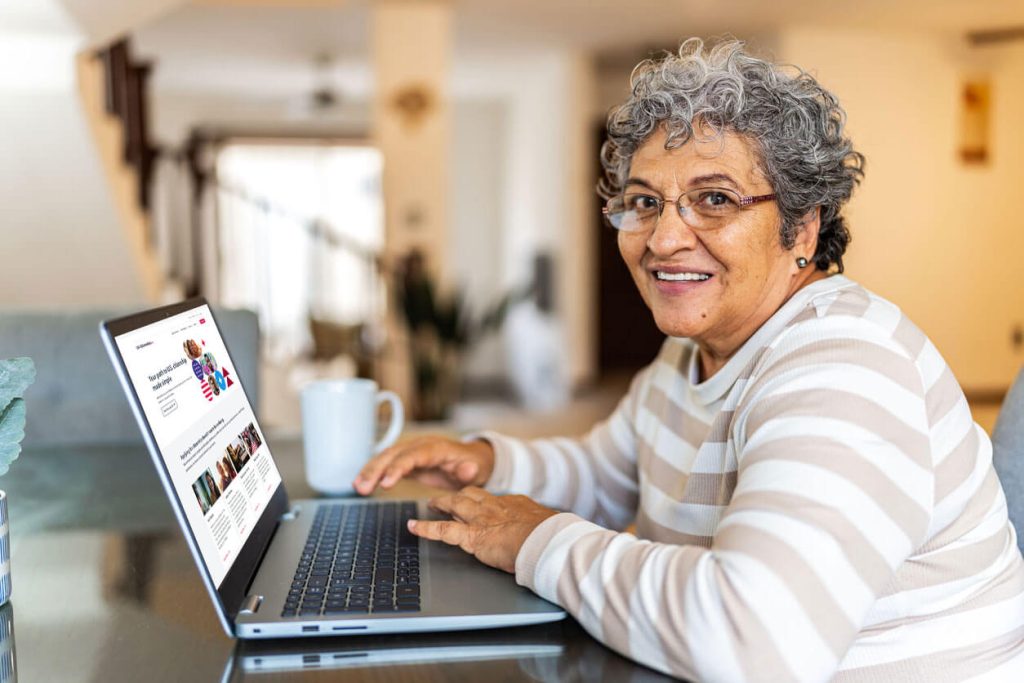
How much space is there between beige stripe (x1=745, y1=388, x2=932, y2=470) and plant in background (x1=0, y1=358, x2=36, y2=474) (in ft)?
2.15

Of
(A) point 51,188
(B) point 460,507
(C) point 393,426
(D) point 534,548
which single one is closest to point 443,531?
(B) point 460,507

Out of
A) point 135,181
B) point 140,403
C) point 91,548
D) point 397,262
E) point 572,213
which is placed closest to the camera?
point 140,403

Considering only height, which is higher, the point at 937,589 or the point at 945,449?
the point at 945,449

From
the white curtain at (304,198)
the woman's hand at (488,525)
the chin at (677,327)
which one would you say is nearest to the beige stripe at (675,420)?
the chin at (677,327)

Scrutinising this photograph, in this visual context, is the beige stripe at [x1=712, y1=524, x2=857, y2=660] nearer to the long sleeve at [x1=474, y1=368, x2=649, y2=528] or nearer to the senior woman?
the senior woman

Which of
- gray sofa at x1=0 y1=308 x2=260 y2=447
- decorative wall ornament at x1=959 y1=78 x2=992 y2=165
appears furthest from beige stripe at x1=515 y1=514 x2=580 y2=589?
decorative wall ornament at x1=959 y1=78 x2=992 y2=165

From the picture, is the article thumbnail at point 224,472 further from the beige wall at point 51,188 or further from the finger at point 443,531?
the beige wall at point 51,188

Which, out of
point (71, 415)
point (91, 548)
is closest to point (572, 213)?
point (71, 415)

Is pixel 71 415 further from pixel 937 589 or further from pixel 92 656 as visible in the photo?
pixel 937 589

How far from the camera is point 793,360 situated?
2.70 feet

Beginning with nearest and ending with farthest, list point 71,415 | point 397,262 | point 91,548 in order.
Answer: point 91,548, point 71,415, point 397,262

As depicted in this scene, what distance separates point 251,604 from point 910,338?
641 mm

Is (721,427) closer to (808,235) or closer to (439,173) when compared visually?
(808,235)

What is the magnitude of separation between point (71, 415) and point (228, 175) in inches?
365
